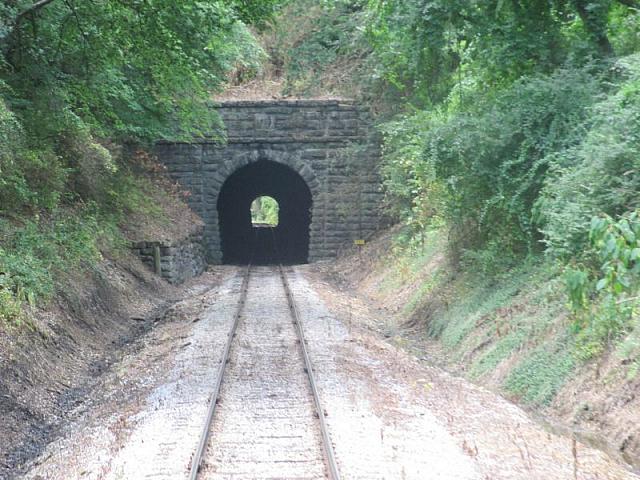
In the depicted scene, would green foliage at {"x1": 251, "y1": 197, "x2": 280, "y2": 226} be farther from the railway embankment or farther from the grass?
the grass

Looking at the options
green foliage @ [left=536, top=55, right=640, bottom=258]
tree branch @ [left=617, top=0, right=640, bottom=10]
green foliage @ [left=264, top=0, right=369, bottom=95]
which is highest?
green foliage @ [left=264, top=0, right=369, bottom=95]

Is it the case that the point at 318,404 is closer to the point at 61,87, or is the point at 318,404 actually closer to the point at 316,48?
the point at 61,87

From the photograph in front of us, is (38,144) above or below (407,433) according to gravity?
above

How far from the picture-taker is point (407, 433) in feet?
28.3

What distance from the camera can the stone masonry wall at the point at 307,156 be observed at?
2961 cm

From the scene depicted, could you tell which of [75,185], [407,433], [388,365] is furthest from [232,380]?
[75,185]

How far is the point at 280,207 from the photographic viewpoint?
154 feet

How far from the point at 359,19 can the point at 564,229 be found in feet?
61.8

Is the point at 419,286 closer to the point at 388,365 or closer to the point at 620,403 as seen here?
the point at 388,365

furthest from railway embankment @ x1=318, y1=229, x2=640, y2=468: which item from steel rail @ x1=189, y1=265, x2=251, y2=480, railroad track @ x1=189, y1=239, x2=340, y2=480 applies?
steel rail @ x1=189, y1=265, x2=251, y2=480

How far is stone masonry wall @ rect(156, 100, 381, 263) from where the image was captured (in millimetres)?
29609

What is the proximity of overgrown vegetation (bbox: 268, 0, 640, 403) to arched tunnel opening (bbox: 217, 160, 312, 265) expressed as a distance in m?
19.1

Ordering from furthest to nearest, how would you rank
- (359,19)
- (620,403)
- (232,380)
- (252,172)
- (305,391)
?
(252,172), (359,19), (232,380), (305,391), (620,403)

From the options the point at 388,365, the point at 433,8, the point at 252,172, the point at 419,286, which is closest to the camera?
the point at 388,365
